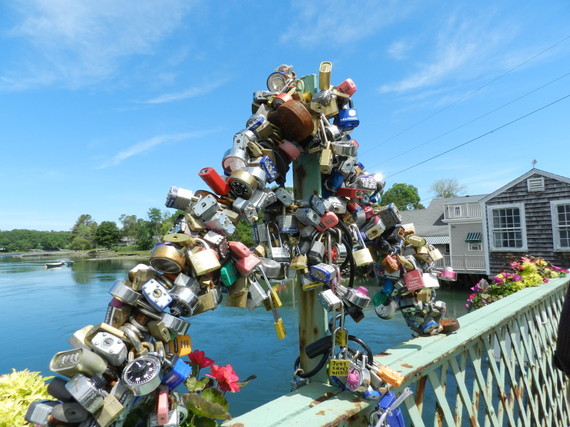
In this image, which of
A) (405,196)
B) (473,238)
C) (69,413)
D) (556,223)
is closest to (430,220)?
(473,238)

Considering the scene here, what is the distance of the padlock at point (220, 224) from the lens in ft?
4.25

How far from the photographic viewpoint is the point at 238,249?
1326mm

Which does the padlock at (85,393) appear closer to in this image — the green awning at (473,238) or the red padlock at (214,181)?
the red padlock at (214,181)

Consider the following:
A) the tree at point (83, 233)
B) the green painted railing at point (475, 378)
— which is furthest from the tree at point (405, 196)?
the tree at point (83, 233)

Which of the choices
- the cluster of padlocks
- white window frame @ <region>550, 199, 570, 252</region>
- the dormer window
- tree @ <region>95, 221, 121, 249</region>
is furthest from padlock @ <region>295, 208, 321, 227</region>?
tree @ <region>95, 221, 121, 249</region>

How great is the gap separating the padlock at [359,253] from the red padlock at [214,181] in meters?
0.77

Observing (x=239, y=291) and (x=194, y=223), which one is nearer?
(x=194, y=223)

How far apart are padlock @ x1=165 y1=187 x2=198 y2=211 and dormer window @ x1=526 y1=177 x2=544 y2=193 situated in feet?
71.0

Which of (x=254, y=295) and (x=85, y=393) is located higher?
(x=254, y=295)

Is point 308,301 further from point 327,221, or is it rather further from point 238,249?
point 238,249

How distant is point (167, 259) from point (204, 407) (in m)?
0.51

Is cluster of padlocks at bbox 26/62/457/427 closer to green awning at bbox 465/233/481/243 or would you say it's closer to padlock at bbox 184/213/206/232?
padlock at bbox 184/213/206/232

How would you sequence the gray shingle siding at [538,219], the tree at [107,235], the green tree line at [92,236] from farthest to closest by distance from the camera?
the tree at [107,235] → the green tree line at [92,236] → the gray shingle siding at [538,219]

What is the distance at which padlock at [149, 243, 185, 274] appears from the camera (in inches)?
46.6
